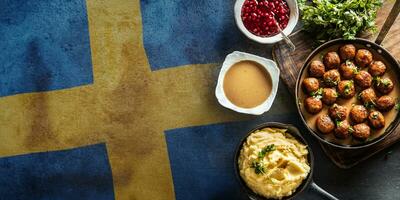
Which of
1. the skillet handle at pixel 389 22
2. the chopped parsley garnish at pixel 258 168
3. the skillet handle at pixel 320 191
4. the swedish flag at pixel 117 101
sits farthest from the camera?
the swedish flag at pixel 117 101

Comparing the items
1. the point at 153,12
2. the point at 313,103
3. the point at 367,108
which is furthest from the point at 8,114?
the point at 367,108

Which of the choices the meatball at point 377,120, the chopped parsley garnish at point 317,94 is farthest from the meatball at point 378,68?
the chopped parsley garnish at point 317,94

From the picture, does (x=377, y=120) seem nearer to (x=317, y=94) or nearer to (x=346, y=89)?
(x=346, y=89)

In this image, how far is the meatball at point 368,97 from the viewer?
324cm

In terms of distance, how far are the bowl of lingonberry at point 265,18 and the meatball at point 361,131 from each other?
30.5 inches

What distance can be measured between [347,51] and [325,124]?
489 mm

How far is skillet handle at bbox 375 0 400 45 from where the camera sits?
2.92m

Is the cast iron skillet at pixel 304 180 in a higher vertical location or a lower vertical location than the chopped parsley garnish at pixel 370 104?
lower

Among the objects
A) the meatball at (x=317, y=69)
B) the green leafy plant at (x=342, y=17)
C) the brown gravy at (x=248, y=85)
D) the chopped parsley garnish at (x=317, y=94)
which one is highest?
the green leafy plant at (x=342, y=17)

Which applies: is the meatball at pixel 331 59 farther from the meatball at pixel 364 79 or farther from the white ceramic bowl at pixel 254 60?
the white ceramic bowl at pixel 254 60

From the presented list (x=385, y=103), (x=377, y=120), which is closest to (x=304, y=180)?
(x=377, y=120)

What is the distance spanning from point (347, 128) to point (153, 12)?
160cm

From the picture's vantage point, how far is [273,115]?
3625 mm

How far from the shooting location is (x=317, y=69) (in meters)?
3.26
